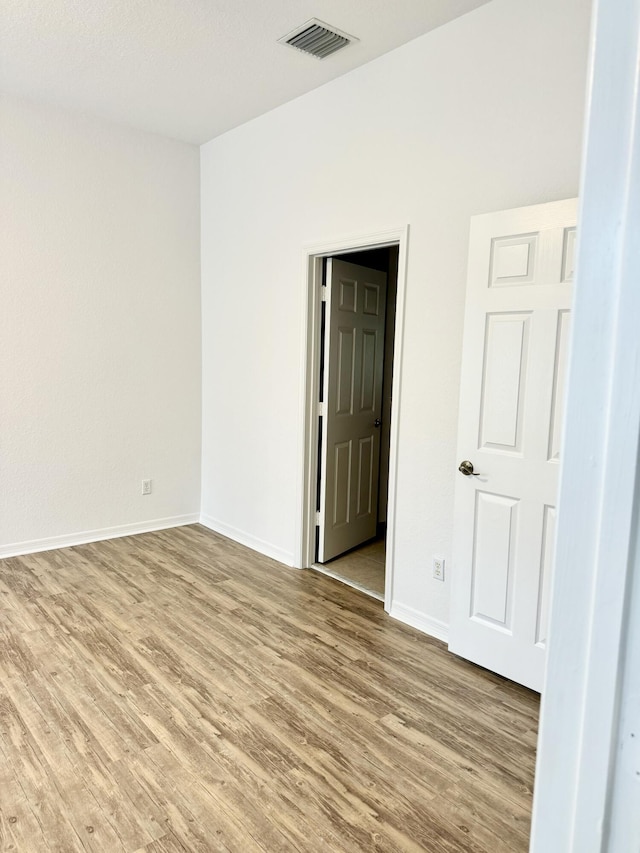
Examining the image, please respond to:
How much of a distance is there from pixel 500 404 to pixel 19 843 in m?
2.35

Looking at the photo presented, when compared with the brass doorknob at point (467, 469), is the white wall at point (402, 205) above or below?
above

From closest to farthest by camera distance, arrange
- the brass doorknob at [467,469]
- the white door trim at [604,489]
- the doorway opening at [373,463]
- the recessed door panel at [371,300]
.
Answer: the white door trim at [604,489]
the brass doorknob at [467,469]
the doorway opening at [373,463]
the recessed door panel at [371,300]

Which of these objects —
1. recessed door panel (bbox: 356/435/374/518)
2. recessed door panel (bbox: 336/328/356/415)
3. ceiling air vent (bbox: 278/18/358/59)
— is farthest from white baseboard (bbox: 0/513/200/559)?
ceiling air vent (bbox: 278/18/358/59)

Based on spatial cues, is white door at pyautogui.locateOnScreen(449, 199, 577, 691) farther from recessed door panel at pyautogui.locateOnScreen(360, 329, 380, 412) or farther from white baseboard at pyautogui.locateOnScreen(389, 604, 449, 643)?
recessed door panel at pyautogui.locateOnScreen(360, 329, 380, 412)

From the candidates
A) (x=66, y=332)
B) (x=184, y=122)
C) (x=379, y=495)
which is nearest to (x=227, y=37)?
(x=184, y=122)

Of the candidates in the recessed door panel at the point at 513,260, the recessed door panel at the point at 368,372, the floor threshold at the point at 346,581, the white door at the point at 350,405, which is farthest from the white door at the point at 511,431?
the recessed door panel at the point at 368,372

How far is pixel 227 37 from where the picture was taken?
118 inches

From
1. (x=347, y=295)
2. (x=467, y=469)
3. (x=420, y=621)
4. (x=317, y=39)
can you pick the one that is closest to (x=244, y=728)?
(x=420, y=621)

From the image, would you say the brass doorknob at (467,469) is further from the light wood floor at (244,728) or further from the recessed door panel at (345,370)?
the recessed door panel at (345,370)

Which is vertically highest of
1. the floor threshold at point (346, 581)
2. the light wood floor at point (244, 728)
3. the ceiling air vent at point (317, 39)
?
the ceiling air vent at point (317, 39)

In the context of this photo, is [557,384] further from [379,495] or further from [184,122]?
[184,122]

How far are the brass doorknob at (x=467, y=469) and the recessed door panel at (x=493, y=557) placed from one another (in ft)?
0.32

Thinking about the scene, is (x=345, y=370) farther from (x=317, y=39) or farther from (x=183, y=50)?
(x=183, y=50)

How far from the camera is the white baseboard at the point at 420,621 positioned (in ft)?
9.87
